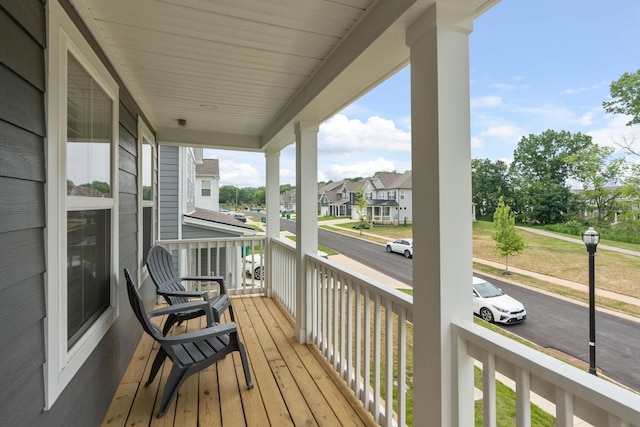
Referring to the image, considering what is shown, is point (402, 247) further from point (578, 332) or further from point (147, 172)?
point (147, 172)

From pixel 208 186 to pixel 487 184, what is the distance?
9.75m

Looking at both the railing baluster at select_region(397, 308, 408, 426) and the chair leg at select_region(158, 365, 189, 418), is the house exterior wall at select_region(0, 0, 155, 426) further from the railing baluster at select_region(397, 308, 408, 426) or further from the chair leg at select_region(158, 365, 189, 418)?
the railing baluster at select_region(397, 308, 408, 426)

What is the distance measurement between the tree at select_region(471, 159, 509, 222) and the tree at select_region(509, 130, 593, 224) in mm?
99

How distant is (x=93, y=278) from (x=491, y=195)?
2.27 meters

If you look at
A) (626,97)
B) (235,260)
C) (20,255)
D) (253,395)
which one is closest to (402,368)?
(253,395)

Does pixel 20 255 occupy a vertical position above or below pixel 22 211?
below

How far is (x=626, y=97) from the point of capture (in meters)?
0.82

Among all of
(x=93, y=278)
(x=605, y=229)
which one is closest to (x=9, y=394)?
(x=93, y=278)

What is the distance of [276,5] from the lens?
1687mm

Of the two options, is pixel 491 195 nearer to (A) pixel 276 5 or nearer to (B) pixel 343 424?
(A) pixel 276 5

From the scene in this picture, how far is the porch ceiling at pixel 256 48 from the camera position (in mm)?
1685

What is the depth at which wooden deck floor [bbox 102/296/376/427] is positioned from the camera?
2111mm

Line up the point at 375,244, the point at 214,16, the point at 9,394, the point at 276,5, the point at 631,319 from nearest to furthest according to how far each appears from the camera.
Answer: the point at 631,319 < the point at 9,394 < the point at 276,5 < the point at 214,16 < the point at 375,244

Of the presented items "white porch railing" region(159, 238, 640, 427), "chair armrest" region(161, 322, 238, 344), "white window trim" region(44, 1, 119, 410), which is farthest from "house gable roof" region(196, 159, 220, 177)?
"white window trim" region(44, 1, 119, 410)
